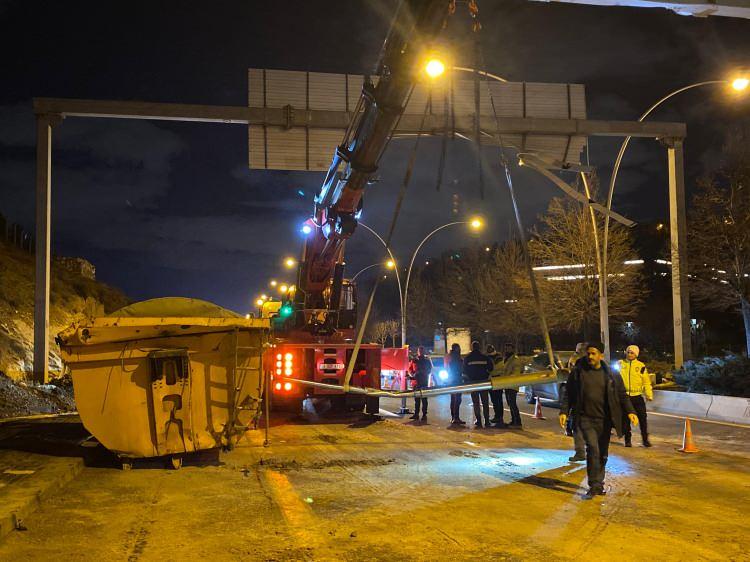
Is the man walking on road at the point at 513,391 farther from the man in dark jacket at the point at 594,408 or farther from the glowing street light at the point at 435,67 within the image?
the glowing street light at the point at 435,67

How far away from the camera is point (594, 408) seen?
7.51 metres

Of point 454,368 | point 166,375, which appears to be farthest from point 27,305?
point 166,375

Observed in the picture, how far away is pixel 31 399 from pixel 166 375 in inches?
358

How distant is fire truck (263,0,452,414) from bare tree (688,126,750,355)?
13477mm

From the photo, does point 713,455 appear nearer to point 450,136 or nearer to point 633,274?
point 450,136

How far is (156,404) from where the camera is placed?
869 cm

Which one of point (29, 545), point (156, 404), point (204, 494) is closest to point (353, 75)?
point (156, 404)

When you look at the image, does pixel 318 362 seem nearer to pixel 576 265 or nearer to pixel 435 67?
pixel 435 67

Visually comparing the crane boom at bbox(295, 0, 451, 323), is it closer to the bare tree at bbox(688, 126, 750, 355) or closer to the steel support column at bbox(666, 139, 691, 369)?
the steel support column at bbox(666, 139, 691, 369)

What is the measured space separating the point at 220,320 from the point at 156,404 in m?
1.32

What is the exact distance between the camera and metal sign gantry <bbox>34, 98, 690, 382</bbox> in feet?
53.7

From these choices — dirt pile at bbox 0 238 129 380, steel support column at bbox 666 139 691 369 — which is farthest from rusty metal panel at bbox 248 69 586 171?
dirt pile at bbox 0 238 129 380

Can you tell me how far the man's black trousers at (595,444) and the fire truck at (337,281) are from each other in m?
4.44

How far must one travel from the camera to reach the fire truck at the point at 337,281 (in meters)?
9.45
